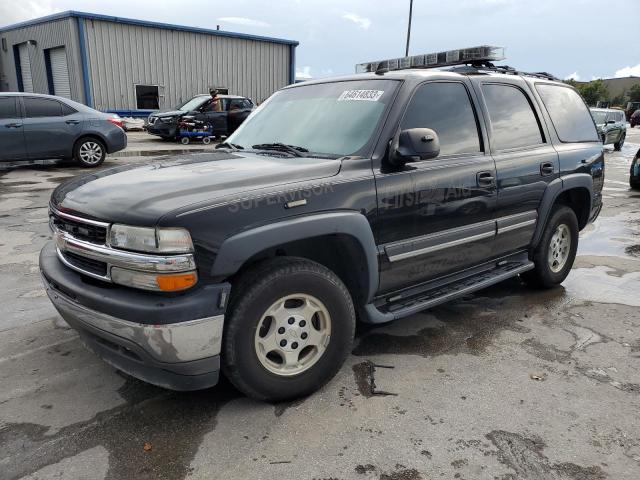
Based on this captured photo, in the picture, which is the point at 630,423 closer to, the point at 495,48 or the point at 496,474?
the point at 496,474

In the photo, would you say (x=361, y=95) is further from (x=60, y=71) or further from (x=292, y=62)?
(x=292, y=62)

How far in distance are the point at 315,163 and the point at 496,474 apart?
182 centimetres

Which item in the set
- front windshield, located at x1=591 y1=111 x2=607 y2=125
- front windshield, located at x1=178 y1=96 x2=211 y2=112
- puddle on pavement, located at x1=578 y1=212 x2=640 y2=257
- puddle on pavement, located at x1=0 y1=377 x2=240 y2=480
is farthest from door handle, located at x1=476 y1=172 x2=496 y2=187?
front windshield, located at x1=591 y1=111 x2=607 y2=125

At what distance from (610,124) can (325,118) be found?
63.4 feet

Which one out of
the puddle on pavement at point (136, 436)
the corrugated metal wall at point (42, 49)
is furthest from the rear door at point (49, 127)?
the corrugated metal wall at point (42, 49)

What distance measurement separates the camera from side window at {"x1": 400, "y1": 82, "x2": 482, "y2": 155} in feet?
11.0

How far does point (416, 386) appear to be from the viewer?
119 inches

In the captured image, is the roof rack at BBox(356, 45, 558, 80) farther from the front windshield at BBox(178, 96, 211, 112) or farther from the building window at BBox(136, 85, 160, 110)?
the building window at BBox(136, 85, 160, 110)

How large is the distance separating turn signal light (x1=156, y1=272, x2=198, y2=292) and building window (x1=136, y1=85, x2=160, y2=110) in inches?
949

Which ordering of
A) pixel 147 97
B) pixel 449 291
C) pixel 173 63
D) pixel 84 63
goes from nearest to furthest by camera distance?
pixel 449 291 → pixel 84 63 → pixel 147 97 → pixel 173 63

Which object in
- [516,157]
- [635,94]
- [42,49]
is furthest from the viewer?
[635,94]

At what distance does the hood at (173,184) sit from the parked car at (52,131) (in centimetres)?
857

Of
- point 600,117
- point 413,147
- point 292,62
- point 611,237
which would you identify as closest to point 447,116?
point 413,147

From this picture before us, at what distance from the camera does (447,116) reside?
3553 millimetres
